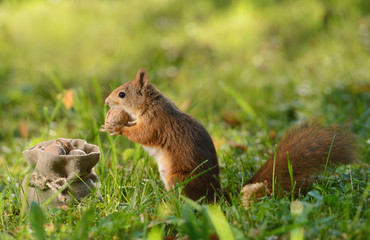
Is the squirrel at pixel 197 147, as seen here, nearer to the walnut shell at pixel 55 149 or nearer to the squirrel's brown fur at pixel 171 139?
the squirrel's brown fur at pixel 171 139

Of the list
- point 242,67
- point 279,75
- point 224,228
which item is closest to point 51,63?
point 242,67

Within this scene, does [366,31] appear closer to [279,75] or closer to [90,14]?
[279,75]

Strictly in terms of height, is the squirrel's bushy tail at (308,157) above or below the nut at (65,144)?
below

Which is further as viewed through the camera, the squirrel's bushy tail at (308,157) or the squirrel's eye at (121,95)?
the squirrel's eye at (121,95)

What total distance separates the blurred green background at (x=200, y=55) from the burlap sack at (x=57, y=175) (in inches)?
67.6

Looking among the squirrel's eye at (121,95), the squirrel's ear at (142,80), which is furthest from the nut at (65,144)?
the squirrel's ear at (142,80)

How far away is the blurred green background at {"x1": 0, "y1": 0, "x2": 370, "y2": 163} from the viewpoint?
175 inches

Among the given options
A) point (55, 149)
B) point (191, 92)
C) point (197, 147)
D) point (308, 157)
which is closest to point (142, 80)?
point (197, 147)

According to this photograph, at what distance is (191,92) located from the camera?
16.0 feet

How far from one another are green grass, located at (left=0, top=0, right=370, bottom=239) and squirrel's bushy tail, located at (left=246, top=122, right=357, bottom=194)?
0.36 ft

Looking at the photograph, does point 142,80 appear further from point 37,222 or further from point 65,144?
point 37,222

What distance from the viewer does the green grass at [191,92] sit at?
6.05 ft

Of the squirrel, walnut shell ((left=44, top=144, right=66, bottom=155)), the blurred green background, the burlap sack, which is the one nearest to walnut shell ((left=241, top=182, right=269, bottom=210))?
the squirrel

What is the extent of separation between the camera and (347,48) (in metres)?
5.66
